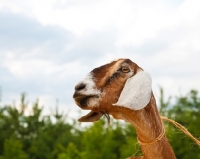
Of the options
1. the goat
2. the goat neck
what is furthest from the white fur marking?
the goat neck

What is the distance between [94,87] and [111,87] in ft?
0.31

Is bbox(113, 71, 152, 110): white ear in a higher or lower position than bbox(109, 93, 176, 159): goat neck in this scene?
higher

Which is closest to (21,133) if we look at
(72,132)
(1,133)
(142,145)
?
(1,133)

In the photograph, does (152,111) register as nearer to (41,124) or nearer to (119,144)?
(119,144)

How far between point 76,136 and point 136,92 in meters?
13.7

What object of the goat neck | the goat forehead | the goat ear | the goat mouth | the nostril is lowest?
the goat neck

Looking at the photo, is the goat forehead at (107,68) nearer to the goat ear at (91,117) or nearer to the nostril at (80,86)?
the nostril at (80,86)

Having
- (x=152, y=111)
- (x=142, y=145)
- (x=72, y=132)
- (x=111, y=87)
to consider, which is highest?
(x=72, y=132)

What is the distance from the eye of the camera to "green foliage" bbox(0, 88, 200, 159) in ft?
30.3

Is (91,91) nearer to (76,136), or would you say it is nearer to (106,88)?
(106,88)

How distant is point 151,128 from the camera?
232cm

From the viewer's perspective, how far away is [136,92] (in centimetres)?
224

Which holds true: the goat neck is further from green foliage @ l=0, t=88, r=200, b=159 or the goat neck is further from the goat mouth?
green foliage @ l=0, t=88, r=200, b=159

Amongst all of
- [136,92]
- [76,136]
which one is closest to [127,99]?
[136,92]
